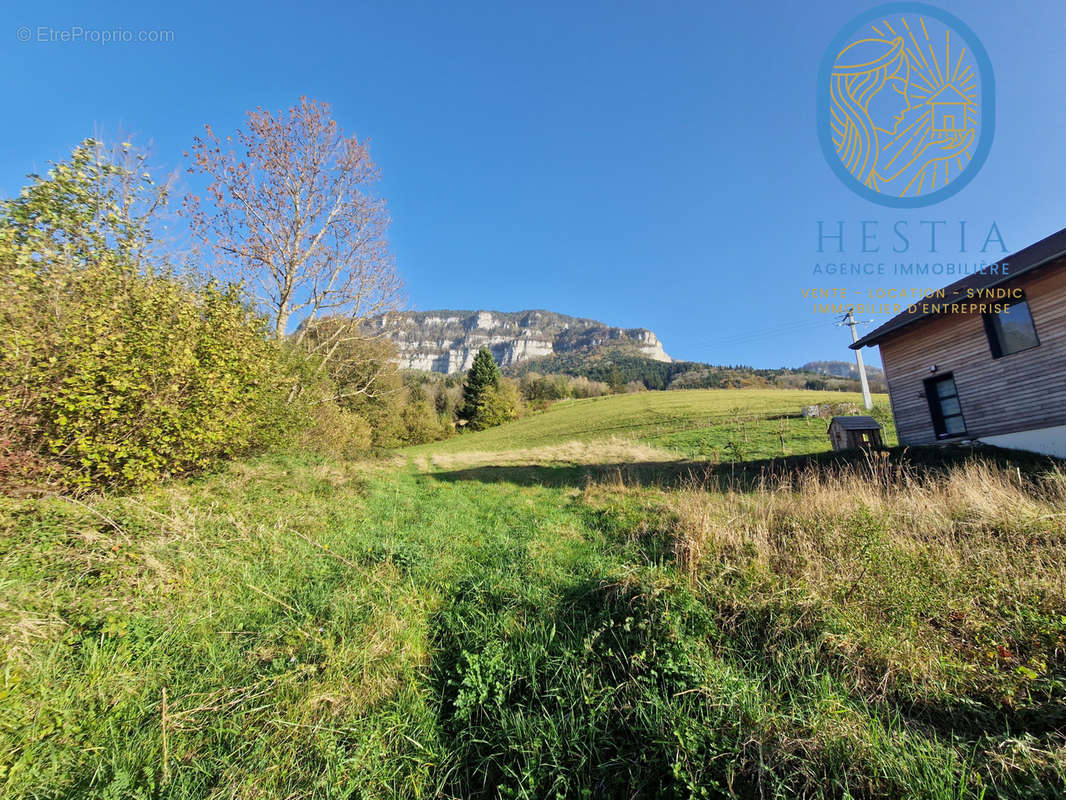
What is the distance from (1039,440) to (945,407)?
2.98m

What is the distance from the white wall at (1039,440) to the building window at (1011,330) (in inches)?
98.9

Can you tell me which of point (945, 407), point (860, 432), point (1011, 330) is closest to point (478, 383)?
point (860, 432)

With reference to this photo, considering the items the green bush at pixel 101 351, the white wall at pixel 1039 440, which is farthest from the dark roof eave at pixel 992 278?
the green bush at pixel 101 351

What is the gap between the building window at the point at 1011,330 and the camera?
11.6 metres

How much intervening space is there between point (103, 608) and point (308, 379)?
10.8 metres

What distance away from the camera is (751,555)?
14.8 feet

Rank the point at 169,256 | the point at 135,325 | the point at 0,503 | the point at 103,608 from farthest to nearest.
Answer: the point at 169,256
the point at 135,325
the point at 0,503
the point at 103,608

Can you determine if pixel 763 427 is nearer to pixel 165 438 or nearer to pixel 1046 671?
pixel 1046 671

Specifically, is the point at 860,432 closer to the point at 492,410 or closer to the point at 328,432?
the point at 328,432

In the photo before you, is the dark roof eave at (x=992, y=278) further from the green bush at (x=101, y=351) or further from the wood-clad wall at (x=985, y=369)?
the green bush at (x=101, y=351)

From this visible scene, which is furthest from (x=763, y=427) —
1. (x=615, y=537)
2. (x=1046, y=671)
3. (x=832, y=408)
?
(x=1046, y=671)

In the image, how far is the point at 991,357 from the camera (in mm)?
12469

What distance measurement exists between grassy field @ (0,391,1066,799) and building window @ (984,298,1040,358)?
34.6 ft

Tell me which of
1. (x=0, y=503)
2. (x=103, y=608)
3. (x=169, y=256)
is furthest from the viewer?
(x=169, y=256)
